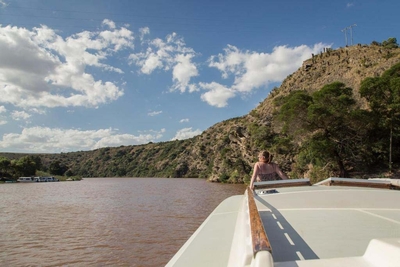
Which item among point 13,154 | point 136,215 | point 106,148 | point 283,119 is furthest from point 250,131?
point 13,154

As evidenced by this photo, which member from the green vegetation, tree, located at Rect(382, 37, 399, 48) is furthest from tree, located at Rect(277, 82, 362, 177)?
tree, located at Rect(382, 37, 399, 48)

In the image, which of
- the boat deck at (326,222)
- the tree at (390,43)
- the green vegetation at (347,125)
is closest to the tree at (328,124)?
the green vegetation at (347,125)

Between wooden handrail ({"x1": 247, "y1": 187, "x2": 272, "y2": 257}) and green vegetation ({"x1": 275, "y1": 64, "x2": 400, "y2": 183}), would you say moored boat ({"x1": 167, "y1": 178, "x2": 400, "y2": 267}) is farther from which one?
green vegetation ({"x1": 275, "y1": 64, "x2": 400, "y2": 183})

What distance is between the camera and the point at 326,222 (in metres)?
2.68

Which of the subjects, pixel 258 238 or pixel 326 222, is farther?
pixel 326 222

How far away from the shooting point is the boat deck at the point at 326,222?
1.99 m

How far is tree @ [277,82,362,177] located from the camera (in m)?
21.3

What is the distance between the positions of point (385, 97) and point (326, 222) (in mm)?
23519

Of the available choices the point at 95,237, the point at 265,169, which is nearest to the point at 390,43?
the point at 265,169

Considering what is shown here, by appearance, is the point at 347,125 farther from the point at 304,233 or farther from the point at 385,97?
the point at 304,233

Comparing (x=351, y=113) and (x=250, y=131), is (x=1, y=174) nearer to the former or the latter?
(x=250, y=131)

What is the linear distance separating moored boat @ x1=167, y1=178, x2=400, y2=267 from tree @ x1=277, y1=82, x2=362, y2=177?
18.7m

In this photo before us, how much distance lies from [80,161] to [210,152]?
78.6 m

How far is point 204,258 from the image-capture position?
2.43m
